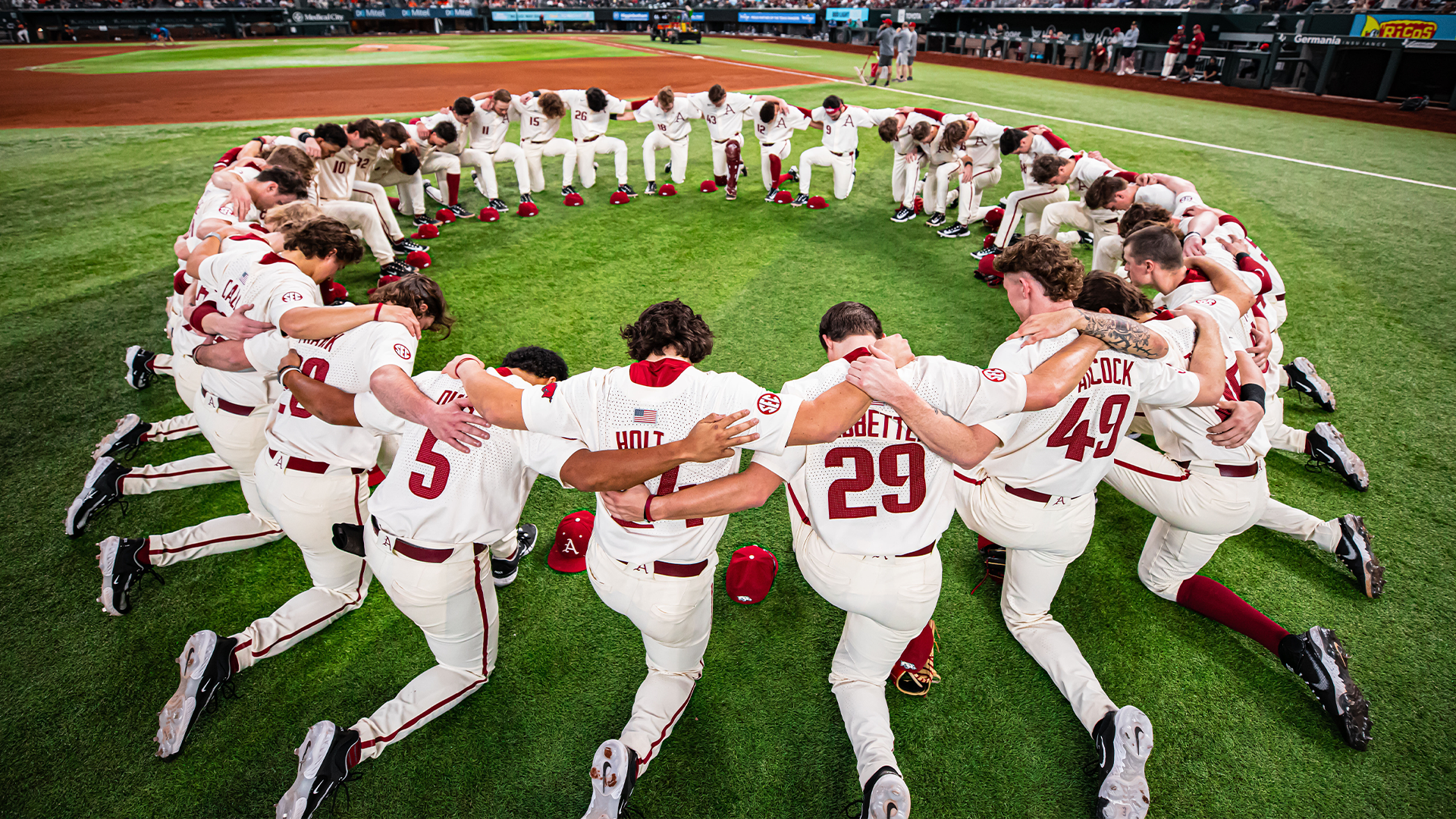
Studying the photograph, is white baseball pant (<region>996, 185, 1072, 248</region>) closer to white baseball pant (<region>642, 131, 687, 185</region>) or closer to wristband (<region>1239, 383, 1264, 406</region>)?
wristband (<region>1239, 383, 1264, 406</region>)

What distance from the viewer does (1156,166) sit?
496 inches

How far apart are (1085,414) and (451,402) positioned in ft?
9.52

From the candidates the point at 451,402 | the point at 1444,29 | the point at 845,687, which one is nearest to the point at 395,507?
the point at 451,402

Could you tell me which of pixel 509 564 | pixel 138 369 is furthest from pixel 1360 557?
pixel 138 369

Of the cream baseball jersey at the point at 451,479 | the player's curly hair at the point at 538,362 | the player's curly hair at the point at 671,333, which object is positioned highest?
the player's curly hair at the point at 671,333

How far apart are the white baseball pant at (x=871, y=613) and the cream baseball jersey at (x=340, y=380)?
209 cm

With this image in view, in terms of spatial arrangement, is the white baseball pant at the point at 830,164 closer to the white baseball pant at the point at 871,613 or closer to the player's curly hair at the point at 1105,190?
the player's curly hair at the point at 1105,190

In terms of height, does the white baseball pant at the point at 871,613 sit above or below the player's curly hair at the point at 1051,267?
below

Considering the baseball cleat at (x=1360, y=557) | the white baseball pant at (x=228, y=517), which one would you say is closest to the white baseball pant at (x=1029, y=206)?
the baseball cleat at (x=1360, y=557)

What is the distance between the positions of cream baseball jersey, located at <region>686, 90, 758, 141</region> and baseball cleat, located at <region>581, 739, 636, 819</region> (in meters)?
10.8

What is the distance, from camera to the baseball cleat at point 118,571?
12.8ft

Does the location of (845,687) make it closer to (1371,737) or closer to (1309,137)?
(1371,737)

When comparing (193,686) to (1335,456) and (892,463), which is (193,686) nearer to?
(892,463)

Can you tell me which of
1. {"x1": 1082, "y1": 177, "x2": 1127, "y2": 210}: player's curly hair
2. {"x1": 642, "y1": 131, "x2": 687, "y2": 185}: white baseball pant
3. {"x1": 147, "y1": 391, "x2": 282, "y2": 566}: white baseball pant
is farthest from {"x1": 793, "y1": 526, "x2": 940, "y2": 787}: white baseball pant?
{"x1": 642, "y1": 131, "x2": 687, "y2": 185}: white baseball pant
